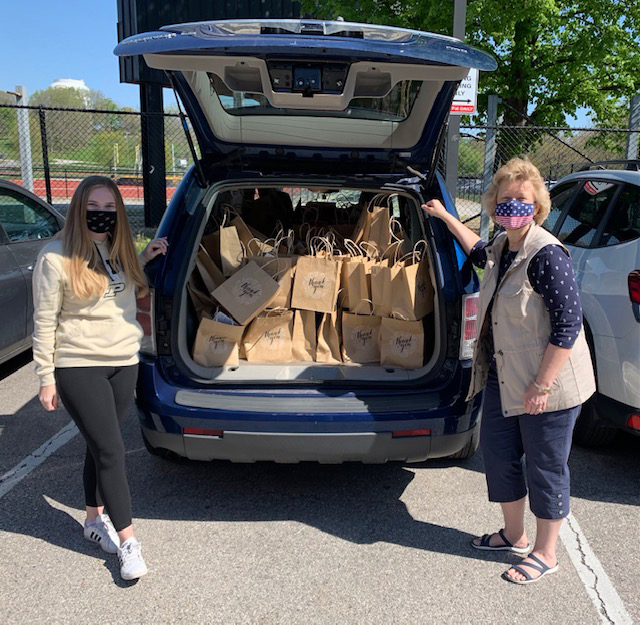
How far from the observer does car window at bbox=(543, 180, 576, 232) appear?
4937 millimetres

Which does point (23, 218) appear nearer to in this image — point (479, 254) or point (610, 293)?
point (479, 254)

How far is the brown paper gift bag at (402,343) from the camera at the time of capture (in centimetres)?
357

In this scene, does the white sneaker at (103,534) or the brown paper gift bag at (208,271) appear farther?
the brown paper gift bag at (208,271)

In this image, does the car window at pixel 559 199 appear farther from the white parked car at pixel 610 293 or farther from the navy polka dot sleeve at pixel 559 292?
the navy polka dot sleeve at pixel 559 292

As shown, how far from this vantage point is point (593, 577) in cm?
295

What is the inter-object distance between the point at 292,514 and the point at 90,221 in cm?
176

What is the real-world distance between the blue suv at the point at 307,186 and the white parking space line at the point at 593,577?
0.67m

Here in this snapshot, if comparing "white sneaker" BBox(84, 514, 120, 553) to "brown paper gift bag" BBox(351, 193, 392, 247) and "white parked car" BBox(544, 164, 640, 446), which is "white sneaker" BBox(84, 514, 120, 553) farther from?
"white parked car" BBox(544, 164, 640, 446)

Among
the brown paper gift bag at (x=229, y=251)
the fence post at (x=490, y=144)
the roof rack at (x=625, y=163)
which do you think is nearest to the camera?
the brown paper gift bag at (x=229, y=251)

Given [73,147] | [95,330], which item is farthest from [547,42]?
[73,147]

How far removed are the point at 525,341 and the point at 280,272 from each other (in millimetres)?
1527

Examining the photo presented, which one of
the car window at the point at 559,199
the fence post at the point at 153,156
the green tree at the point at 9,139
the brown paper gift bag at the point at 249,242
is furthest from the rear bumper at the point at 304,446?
the green tree at the point at 9,139

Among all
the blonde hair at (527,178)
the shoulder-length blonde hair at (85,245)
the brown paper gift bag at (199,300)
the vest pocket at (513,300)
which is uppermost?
the blonde hair at (527,178)

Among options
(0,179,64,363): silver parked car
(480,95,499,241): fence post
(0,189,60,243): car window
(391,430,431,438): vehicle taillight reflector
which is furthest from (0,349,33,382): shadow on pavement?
(480,95,499,241): fence post
